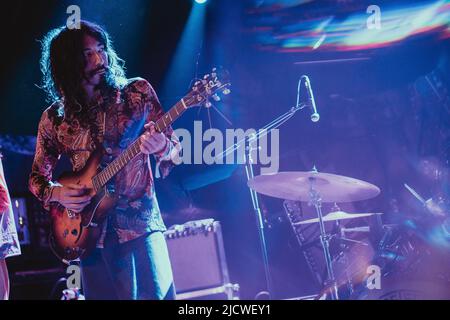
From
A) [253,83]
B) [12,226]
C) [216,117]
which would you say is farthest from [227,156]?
[12,226]

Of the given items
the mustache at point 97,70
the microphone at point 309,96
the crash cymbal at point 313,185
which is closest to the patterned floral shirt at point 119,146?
the mustache at point 97,70

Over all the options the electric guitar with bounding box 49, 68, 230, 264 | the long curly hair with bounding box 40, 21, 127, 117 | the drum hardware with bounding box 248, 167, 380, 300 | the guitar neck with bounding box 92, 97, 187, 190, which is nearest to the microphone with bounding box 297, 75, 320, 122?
the drum hardware with bounding box 248, 167, 380, 300

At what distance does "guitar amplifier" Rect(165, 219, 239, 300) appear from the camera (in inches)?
110

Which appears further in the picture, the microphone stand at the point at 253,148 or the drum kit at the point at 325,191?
the microphone stand at the point at 253,148

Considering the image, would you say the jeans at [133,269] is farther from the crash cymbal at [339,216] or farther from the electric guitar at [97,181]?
the crash cymbal at [339,216]

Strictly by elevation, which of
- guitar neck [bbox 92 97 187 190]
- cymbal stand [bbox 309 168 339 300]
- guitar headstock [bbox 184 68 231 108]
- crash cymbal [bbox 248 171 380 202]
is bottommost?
cymbal stand [bbox 309 168 339 300]

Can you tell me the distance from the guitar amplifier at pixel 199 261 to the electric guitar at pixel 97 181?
38cm

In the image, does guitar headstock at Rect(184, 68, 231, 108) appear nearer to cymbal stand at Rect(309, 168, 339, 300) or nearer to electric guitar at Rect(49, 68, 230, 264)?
electric guitar at Rect(49, 68, 230, 264)

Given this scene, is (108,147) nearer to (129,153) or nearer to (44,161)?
(129,153)

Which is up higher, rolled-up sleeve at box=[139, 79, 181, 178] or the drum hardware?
rolled-up sleeve at box=[139, 79, 181, 178]

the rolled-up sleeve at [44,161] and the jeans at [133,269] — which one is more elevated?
the rolled-up sleeve at [44,161]

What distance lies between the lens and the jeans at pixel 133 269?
97.9 inches

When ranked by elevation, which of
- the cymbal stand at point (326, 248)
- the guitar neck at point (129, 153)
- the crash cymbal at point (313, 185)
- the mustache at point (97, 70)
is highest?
the mustache at point (97, 70)

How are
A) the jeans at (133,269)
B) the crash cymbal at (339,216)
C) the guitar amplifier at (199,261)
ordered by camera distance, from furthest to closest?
the crash cymbal at (339,216) → the guitar amplifier at (199,261) → the jeans at (133,269)
